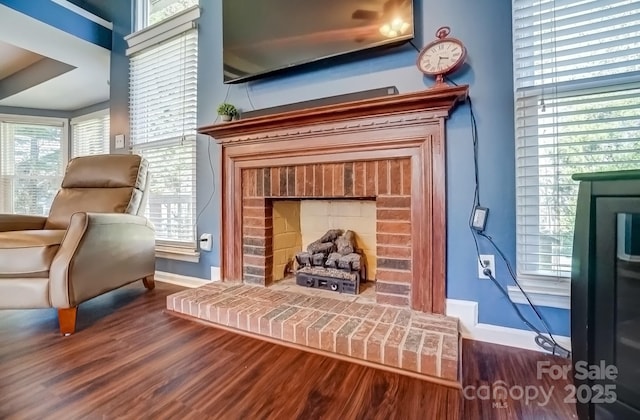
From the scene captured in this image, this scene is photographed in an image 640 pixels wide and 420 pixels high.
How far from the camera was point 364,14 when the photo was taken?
1503 mm

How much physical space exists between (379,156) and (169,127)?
181 cm

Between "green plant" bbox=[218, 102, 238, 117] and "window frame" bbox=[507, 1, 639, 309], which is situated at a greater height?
"green plant" bbox=[218, 102, 238, 117]

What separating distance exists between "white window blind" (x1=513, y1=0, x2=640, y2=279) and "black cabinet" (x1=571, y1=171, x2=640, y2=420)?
23.5 inches

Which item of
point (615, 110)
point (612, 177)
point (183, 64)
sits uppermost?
point (183, 64)

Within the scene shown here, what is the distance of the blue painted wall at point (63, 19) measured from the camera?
2.10 meters

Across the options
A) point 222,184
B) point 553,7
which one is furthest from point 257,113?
point 553,7

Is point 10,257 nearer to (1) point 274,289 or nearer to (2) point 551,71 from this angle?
(1) point 274,289

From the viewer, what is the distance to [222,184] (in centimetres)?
201

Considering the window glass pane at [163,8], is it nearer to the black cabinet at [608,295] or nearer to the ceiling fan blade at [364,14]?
the ceiling fan blade at [364,14]

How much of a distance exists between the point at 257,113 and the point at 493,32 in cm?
134

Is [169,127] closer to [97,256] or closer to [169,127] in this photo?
[169,127]

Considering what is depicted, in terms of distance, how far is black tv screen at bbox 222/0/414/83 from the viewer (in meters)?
1.45

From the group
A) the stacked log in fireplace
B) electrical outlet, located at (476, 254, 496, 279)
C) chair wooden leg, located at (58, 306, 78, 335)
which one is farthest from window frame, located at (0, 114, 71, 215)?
electrical outlet, located at (476, 254, 496, 279)

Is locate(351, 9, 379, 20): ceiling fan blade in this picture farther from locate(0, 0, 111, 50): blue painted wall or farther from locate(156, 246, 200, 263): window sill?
locate(0, 0, 111, 50): blue painted wall
